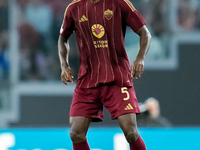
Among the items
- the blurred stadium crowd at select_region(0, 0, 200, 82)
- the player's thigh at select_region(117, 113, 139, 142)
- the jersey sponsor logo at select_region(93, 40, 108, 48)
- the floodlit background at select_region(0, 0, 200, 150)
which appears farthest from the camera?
the blurred stadium crowd at select_region(0, 0, 200, 82)

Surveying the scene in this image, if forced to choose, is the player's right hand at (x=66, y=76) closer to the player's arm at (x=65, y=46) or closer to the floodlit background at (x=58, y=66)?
the player's arm at (x=65, y=46)

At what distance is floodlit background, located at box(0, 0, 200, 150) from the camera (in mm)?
7461

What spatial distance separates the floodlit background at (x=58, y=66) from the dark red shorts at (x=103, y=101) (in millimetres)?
3968

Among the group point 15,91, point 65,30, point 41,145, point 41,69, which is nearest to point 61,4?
point 41,69

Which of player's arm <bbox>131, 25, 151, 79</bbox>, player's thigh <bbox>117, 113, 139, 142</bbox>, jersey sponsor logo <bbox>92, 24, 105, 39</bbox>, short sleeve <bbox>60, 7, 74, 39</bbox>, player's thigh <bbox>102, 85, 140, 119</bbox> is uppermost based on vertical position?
short sleeve <bbox>60, 7, 74, 39</bbox>

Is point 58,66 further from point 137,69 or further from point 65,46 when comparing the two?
point 137,69

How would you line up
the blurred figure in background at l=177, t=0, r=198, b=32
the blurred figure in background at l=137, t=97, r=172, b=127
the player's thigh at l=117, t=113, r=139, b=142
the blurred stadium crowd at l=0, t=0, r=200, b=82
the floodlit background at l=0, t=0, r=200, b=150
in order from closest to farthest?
1. the player's thigh at l=117, t=113, r=139, b=142
2. the blurred figure in background at l=137, t=97, r=172, b=127
3. the floodlit background at l=0, t=0, r=200, b=150
4. the blurred stadium crowd at l=0, t=0, r=200, b=82
5. the blurred figure in background at l=177, t=0, r=198, b=32

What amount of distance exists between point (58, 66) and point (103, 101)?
4.30 meters

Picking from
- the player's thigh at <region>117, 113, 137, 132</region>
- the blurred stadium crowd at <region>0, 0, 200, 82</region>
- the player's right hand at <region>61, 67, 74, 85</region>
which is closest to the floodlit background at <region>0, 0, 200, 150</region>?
the blurred stadium crowd at <region>0, 0, 200, 82</region>

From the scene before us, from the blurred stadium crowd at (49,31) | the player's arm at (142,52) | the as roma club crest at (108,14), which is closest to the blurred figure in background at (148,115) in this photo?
the blurred stadium crowd at (49,31)

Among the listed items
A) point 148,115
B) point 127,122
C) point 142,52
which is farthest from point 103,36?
point 148,115

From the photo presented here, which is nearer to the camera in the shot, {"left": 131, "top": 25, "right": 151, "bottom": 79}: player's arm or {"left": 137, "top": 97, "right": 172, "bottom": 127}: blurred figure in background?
{"left": 131, "top": 25, "right": 151, "bottom": 79}: player's arm

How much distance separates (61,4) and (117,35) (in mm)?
4672

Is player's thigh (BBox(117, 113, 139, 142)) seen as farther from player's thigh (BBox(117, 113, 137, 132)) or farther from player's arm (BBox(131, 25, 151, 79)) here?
player's arm (BBox(131, 25, 151, 79))
